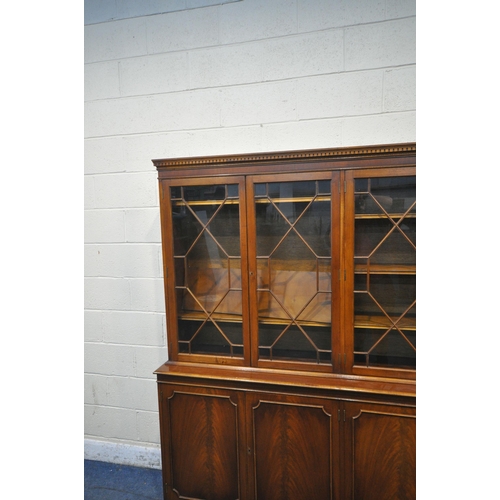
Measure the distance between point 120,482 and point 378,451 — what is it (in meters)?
1.51

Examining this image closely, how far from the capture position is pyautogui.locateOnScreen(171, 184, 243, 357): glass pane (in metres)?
1.84

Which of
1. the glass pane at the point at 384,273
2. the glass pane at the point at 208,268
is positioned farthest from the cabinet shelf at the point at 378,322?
the glass pane at the point at 208,268

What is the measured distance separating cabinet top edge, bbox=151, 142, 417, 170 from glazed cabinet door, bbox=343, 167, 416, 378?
8cm

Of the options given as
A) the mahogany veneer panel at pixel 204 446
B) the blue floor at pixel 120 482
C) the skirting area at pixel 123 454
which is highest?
the mahogany veneer panel at pixel 204 446

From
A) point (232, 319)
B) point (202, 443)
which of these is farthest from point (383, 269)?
point (202, 443)

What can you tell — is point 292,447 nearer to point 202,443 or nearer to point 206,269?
point 202,443

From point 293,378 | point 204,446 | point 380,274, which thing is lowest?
point 204,446

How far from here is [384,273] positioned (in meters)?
1.72

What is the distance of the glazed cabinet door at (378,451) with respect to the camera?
5.36ft

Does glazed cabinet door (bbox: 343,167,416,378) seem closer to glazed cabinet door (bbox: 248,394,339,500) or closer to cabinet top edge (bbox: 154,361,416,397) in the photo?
cabinet top edge (bbox: 154,361,416,397)

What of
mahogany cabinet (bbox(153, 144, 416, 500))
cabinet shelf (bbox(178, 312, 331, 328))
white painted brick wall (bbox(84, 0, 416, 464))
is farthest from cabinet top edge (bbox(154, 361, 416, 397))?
white painted brick wall (bbox(84, 0, 416, 464))

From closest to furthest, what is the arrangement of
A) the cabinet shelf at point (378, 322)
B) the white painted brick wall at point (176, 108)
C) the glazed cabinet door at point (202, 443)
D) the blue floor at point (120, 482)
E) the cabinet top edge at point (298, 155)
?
the cabinet top edge at point (298, 155) < the cabinet shelf at point (378, 322) < the glazed cabinet door at point (202, 443) < the white painted brick wall at point (176, 108) < the blue floor at point (120, 482)

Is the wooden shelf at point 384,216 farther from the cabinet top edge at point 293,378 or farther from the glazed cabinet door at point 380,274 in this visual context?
the cabinet top edge at point 293,378

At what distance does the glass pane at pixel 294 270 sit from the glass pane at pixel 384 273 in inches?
5.5
